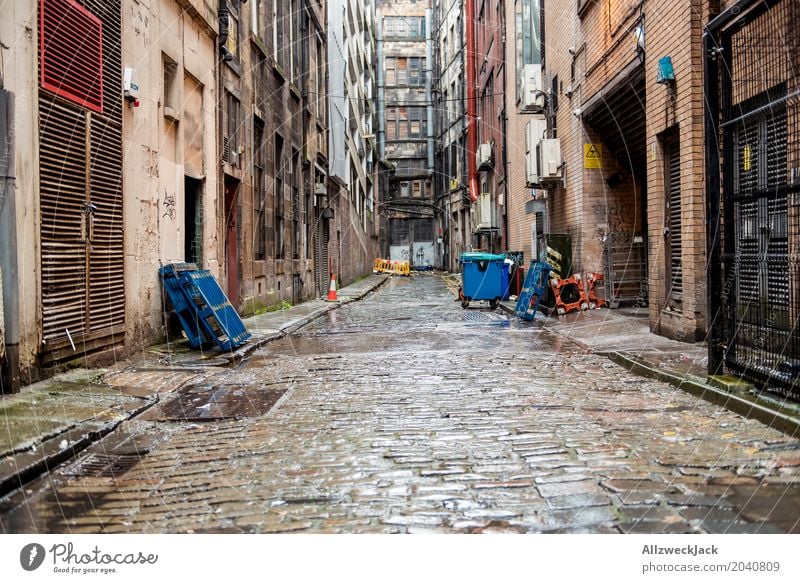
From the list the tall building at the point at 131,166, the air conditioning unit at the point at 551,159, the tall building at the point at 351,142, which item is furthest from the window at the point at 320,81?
the air conditioning unit at the point at 551,159

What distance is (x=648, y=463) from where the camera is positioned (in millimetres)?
4641

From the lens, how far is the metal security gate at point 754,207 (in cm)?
651

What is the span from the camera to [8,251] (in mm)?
6703

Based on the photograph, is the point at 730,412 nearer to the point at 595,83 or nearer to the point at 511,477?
the point at 511,477

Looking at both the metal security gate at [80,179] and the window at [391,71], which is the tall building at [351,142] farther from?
the metal security gate at [80,179]

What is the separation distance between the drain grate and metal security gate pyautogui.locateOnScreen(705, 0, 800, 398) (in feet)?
16.2

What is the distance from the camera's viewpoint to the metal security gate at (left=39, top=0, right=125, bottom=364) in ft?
25.1

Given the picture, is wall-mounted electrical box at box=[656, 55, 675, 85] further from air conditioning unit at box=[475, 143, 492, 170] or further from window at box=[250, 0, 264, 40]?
air conditioning unit at box=[475, 143, 492, 170]

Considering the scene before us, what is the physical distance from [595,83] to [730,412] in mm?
10609

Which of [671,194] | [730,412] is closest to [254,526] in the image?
[730,412]

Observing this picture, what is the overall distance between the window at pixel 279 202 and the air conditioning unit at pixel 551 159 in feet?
21.9

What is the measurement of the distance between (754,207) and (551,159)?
10783mm

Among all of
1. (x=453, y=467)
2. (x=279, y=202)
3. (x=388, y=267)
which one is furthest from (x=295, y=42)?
A: (x=388, y=267)

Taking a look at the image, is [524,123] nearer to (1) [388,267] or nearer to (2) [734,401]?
(2) [734,401]
